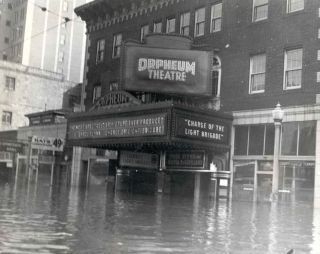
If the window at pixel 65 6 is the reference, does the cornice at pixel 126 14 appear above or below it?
below

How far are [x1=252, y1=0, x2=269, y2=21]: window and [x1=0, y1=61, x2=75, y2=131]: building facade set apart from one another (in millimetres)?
34686

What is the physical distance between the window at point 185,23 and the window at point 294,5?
6182mm

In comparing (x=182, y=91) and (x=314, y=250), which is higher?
(x=182, y=91)

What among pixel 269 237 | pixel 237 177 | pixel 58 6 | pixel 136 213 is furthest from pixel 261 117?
pixel 58 6

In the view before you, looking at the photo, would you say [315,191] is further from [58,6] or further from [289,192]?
[58,6]

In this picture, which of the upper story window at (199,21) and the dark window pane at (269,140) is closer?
the dark window pane at (269,140)

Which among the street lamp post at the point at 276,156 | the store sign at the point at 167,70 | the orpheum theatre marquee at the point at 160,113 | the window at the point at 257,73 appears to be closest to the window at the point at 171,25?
the orpheum theatre marquee at the point at 160,113

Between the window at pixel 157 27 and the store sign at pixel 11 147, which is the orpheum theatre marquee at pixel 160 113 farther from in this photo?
the store sign at pixel 11 147

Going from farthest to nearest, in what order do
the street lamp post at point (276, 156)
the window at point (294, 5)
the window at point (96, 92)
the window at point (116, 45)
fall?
the window at point (96, 92) → the window at point (116, 45) → the window at point (294, 5) → the street lamp post at point (276, 156)

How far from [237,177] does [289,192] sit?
305 centimetres

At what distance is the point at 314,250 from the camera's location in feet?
31.6

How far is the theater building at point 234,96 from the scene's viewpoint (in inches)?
843

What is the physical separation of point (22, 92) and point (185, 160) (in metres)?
36.1

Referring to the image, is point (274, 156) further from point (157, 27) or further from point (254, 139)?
point (157, 27)
